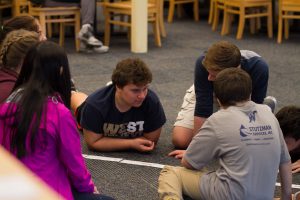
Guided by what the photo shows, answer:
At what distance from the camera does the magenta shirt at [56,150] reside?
1.74 m

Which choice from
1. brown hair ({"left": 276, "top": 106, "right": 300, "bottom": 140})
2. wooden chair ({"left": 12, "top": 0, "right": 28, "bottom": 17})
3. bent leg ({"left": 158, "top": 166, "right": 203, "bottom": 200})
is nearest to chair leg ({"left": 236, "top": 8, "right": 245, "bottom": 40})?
wooden chair ({"left": 12, "top": 0, "right": 28, "bottom": 17})

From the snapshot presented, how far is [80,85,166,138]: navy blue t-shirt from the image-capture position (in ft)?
9.33

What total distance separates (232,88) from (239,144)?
0.21 m

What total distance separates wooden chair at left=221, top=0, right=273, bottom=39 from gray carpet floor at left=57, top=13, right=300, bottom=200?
0.12 meters

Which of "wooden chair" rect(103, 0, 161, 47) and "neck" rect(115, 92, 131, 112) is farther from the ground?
"wooden chair" rect(103, 0, 161, 47)

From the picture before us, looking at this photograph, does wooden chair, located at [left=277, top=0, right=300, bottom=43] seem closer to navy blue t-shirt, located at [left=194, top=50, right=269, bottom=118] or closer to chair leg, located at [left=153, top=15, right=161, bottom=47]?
chair leg, located at [left=153, top=15, right=161, bottom=47]

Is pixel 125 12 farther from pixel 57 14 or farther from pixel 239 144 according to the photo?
pixel 239 144

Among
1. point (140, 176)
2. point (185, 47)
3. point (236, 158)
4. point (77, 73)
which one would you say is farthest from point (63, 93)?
point (185, 47)

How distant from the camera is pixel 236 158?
6.63 ft

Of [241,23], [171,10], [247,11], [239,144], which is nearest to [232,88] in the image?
[239,144]

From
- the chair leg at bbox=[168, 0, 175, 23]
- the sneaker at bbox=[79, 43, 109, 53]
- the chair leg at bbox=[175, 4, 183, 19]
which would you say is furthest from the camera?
the chair leg at bbox=[175, 4, 183, 19]

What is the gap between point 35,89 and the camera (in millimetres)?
1725

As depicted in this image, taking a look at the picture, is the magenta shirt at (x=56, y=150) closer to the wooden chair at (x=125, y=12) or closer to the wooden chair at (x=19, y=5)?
the wooden chair at (x=125, y=12)

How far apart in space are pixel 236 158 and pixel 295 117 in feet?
2.53
